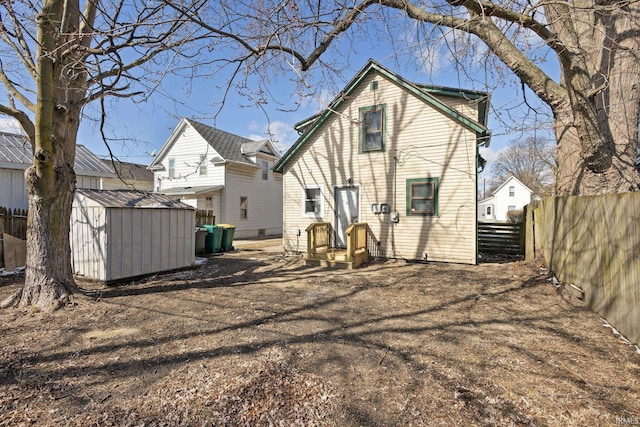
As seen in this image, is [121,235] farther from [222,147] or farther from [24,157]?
[222,147]

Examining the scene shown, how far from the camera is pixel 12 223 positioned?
7961 mm

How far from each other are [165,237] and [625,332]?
8.48m

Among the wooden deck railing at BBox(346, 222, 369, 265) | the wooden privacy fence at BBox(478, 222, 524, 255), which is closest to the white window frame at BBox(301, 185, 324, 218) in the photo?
the wooden deck railing at BBox(346, 222, 369, 265)

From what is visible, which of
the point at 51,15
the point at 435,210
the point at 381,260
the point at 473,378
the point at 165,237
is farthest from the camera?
the point at 381,260

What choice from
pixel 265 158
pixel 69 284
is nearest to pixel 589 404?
pixel 69 284

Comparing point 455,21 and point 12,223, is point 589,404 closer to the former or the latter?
point 455,21

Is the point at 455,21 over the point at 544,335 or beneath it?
over

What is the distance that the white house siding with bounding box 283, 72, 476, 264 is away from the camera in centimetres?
884

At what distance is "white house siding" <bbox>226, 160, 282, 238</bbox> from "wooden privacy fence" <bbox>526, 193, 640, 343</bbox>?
14826 millimetres

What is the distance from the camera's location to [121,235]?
666 cm

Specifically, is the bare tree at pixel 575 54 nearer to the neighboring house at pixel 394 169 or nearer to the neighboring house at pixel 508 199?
the neighboring house at pixel 394 169

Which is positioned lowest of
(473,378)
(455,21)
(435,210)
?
(473,378)

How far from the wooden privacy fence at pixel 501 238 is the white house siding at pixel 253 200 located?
41.1 ft

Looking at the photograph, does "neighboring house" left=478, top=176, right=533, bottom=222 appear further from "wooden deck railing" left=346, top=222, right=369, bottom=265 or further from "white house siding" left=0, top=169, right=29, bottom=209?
"white house siding" left=0, top=169, right=29, bottom=209
